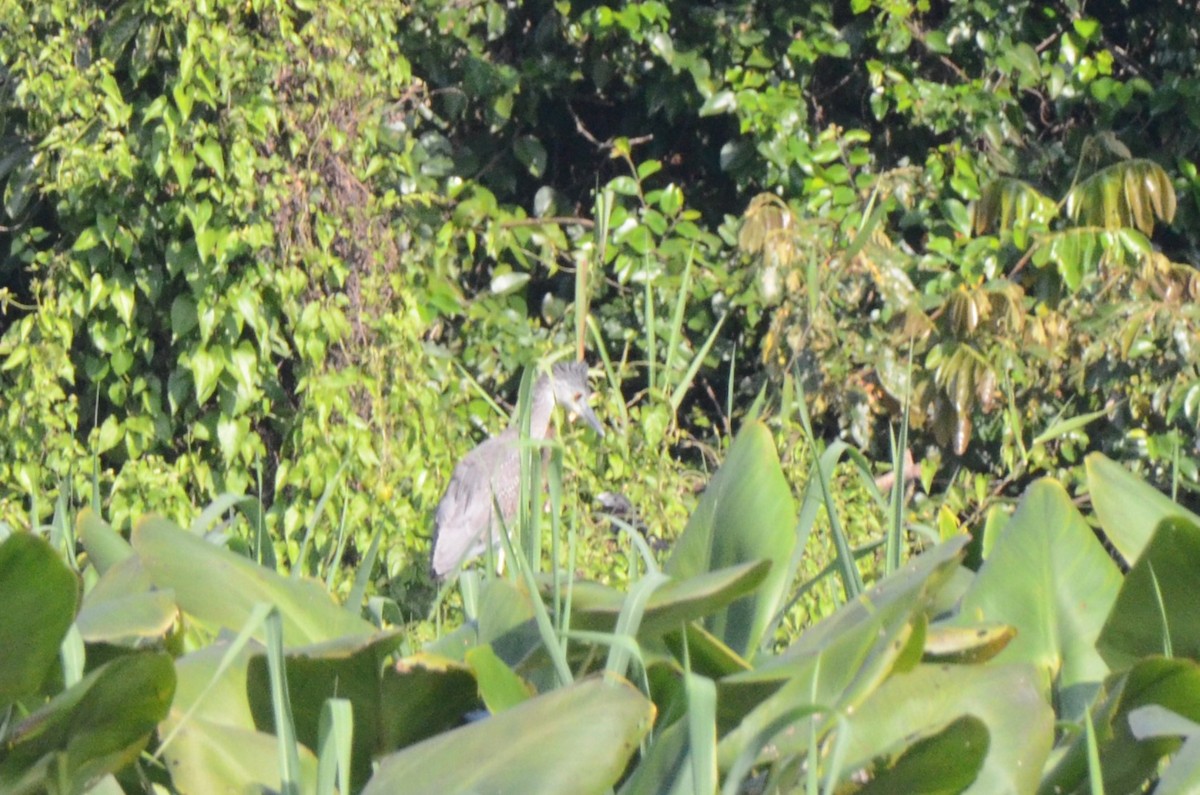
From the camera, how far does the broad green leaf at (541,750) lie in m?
1.04

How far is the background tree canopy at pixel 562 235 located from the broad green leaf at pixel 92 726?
1.53m

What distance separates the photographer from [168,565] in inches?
53.4

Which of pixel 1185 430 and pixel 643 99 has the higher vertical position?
pixel 643 99

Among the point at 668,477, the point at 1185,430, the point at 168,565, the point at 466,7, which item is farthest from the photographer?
the point at 466,7

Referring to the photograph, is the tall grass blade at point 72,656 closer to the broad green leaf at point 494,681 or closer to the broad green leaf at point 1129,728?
the broad green leaf at point 494,681

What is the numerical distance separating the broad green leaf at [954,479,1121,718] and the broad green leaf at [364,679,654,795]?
0.46m

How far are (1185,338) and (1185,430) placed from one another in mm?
626

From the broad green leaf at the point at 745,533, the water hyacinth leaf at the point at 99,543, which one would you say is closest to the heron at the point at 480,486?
the water hyacinth leaf at the point at 99,543

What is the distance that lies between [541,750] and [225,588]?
0.45 meters

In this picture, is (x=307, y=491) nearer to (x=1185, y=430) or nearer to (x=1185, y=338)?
(x=1185, y=338)

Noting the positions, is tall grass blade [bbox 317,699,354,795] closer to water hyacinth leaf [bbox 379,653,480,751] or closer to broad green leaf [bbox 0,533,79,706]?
water hyacinth leaf [bbox 379,653,480,751]

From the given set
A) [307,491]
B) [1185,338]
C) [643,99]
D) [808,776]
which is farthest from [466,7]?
[808,776]

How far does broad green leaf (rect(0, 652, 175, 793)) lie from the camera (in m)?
1.06

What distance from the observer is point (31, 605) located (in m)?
1.10
